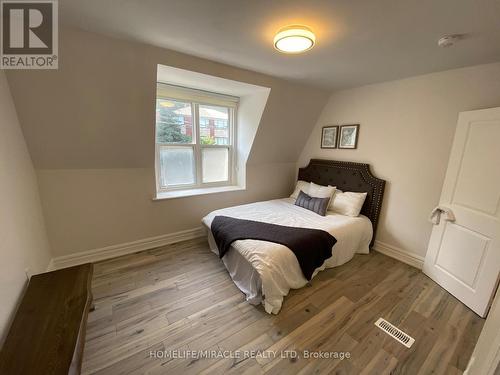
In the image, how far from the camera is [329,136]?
329 centimetres

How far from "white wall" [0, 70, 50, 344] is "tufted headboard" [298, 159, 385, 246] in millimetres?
3508

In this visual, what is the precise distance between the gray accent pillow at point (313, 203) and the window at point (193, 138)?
1344 mm

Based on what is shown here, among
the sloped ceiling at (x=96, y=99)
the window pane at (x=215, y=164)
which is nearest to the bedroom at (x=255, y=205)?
the sloped ceiling at (x=96, y=99)

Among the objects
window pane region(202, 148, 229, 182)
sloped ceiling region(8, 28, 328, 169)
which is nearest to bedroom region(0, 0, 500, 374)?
sloped ceiling region(8, 28, 328, 169)

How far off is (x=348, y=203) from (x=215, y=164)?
2.19 meters

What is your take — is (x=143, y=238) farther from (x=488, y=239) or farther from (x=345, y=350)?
(x=488, y=239)

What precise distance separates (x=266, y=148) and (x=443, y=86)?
2240 millimetres

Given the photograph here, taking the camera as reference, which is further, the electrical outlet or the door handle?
the door handle

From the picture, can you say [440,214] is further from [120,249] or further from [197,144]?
[120,249]

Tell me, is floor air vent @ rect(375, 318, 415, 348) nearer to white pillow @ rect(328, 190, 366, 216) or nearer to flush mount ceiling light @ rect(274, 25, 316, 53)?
white pillow @ rect(328, 190, 366, 216)

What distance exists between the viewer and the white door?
5.66ft

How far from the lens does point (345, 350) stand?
144 cm

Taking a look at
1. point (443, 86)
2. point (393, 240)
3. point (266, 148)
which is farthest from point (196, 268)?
point (443, 86)

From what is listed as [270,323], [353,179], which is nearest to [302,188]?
[353,179]
